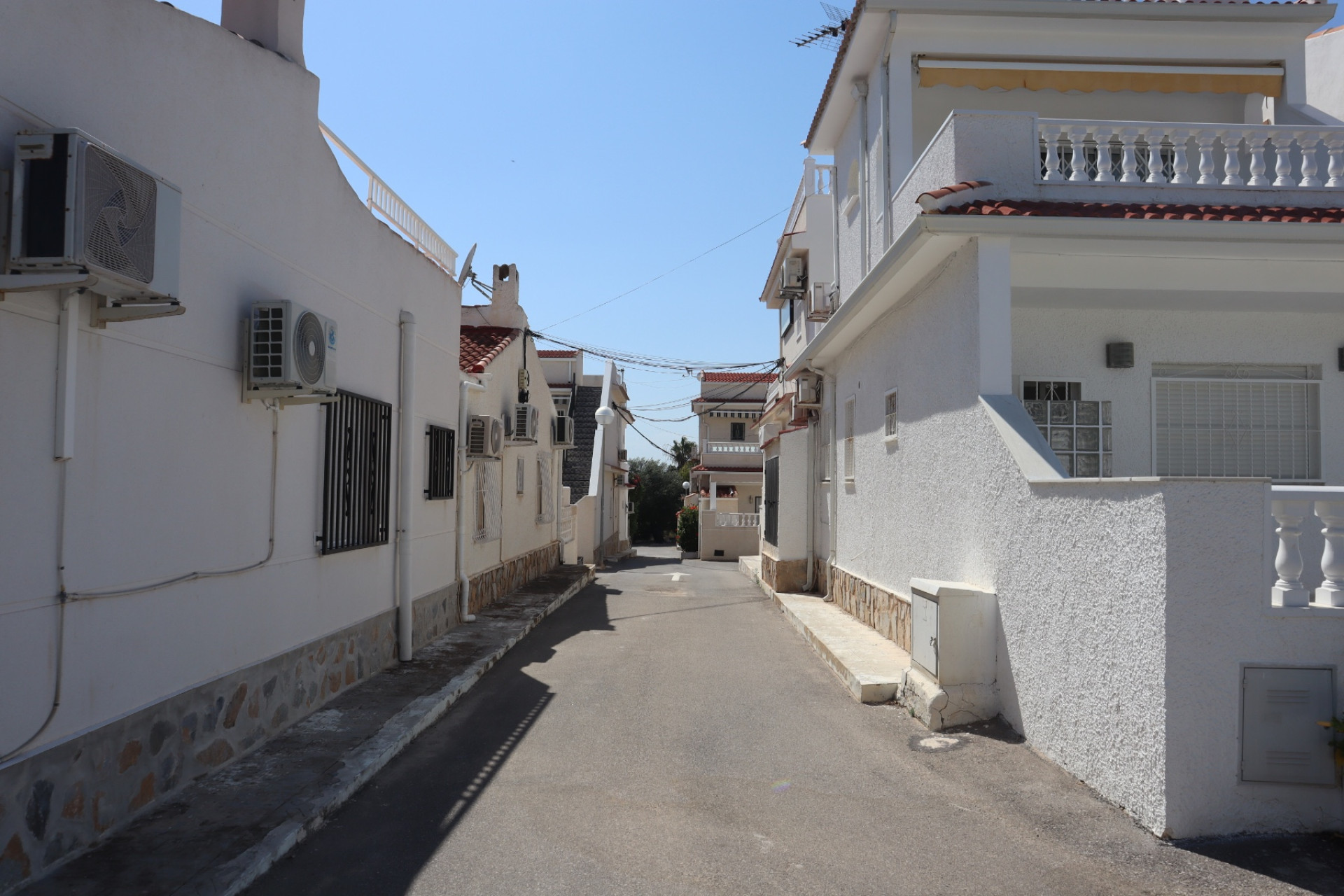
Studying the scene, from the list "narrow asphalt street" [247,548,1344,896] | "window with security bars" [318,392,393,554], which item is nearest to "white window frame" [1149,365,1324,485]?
"narrow asphalt street" [247,548,1344,896]

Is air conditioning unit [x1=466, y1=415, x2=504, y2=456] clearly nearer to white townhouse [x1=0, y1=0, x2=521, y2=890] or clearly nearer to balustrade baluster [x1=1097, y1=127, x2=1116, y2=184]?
white townhouse [x1=0, y1=0, x2=521, y2=890]

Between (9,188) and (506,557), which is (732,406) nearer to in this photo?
(506,557)

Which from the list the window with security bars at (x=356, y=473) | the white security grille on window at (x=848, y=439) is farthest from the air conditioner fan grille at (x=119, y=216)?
the white security grille on window at (x=848, y=439)

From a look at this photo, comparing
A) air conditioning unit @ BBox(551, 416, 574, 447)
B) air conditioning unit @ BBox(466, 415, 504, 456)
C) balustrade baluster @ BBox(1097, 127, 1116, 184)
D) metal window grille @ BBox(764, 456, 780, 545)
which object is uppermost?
balustrade baluster @ BBox(1097, 127, 1116, 184)

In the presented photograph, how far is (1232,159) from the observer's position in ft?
26.3

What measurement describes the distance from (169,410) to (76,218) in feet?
5.03

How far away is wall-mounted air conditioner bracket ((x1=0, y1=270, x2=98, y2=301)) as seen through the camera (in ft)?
12.3

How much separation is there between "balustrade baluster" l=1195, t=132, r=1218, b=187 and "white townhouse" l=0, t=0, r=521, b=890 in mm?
7462

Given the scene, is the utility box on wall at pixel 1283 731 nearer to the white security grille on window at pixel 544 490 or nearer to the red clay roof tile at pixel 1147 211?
the red clay roof tile at pixel 1147 211

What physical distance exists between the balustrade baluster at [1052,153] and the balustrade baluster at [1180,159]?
100cm

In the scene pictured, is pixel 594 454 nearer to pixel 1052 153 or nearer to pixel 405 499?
pixel 405 499

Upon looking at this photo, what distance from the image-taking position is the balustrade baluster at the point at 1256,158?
26.3 ft

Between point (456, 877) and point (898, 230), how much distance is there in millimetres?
8206

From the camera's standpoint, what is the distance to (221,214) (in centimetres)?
570
